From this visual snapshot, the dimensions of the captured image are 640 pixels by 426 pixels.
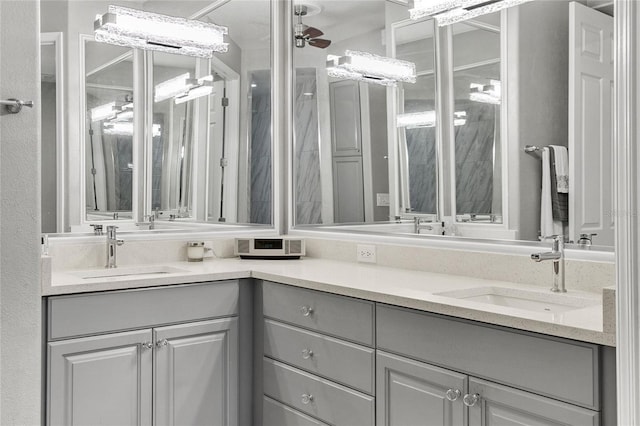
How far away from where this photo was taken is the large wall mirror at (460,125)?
2.05m

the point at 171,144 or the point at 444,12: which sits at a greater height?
the point at 444,12

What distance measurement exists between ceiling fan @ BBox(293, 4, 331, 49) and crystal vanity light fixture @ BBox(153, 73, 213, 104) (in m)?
0.57

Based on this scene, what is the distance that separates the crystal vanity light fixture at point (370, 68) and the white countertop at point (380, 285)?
0.91 metres

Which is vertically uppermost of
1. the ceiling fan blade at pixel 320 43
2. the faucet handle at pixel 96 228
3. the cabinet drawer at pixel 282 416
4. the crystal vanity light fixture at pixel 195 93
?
the ceiling fan blade at pixel 320 43

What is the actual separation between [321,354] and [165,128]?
4.79 ft

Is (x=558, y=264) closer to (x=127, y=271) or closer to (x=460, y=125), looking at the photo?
(x=460, y=125)

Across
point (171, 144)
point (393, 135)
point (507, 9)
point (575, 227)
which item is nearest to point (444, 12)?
point (507, 9)

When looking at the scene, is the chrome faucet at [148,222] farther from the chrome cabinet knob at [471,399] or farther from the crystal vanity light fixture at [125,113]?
the chrome cabinet knob at [471,399]

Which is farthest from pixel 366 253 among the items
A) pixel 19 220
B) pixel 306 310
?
pixel 19 220

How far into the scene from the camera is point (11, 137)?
1.79 m

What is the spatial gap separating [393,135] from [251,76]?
99cm

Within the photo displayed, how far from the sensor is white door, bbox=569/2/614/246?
1.97 meters

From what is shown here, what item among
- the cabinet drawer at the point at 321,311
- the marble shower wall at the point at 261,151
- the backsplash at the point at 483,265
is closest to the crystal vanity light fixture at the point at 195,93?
the marble shower wall at the point at 261,151

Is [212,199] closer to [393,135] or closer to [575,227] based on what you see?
[393,135]
